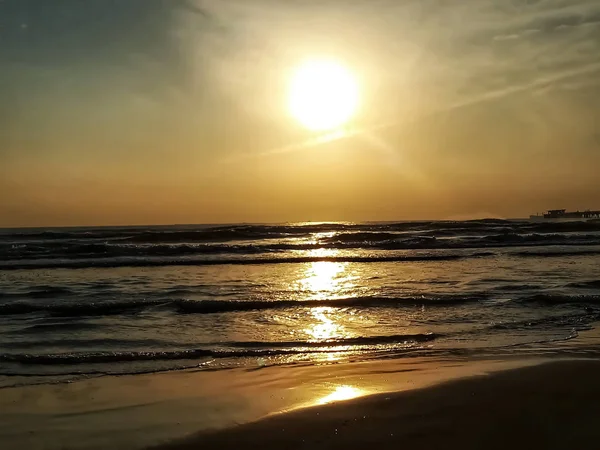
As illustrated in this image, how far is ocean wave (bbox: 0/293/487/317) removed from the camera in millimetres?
12312

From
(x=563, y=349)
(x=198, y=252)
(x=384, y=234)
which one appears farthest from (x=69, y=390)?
(x=384, y=234)

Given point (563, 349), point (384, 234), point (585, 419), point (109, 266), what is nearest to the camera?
point (585, 419)

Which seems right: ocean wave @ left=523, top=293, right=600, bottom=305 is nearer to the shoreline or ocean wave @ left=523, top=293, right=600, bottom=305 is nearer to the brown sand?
the shoreline

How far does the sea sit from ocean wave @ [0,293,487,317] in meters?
0.04

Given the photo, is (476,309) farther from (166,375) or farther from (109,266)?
(109,266)

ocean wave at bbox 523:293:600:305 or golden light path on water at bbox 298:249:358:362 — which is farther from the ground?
ocean wave at bbox 523:293:600:305

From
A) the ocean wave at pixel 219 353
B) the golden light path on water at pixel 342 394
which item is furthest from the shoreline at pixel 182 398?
the ocean wave at pixel 219 353

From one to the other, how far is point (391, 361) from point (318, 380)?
134cm

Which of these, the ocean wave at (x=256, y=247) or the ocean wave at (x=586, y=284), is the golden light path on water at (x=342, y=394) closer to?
the ocean wave at (x=586, y=284)

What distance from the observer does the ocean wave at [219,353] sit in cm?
814

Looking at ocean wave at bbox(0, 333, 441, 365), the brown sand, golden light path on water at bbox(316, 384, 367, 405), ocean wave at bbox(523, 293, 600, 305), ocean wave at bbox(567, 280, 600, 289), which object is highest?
ocean wave at bbox(567, 280, 600, 289)

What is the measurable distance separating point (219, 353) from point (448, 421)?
4.15 metres

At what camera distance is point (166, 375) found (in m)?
7.30

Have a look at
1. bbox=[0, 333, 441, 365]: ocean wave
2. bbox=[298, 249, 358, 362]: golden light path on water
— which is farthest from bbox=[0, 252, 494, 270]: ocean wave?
bbox=[0, 333, 441, 365]: ocean wave
